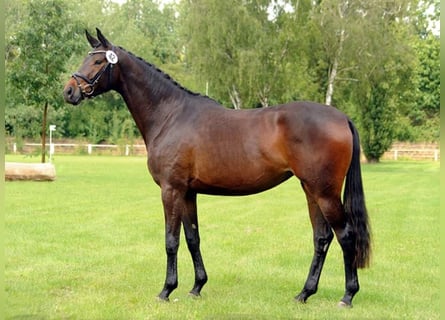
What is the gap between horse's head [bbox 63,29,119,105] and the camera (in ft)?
18.6

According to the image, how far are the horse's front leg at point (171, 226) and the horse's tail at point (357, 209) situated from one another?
5.68 ft

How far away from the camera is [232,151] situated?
5566mm

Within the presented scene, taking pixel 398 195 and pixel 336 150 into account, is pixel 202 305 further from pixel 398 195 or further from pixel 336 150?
pixel 398 195

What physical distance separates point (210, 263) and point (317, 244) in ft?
7.22

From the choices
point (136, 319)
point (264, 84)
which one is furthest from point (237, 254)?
point (264, 84)

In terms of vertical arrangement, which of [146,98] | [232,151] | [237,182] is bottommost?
[237,182]

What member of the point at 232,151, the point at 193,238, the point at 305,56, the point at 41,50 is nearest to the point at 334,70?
the point at 305,56

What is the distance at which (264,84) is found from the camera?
103 feet

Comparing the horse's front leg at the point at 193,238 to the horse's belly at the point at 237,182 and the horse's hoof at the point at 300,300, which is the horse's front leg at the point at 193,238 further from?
the horse's hoof at the point at 300,300

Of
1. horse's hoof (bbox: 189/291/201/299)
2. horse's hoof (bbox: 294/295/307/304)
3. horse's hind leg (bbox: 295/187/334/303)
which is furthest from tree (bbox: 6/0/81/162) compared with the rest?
horse's hoof (bbox: 294/295/307/304)

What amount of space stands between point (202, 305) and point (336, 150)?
209 cm

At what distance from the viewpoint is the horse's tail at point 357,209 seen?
5441 millimetres

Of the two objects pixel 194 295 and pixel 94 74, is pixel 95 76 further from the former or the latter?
pixel 194 295

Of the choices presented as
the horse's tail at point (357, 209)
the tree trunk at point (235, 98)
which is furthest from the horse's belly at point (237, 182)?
the tree trunk at point (235, 98)
